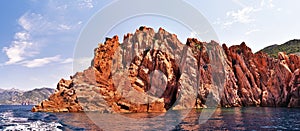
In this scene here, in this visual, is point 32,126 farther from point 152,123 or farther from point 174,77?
point 174,77

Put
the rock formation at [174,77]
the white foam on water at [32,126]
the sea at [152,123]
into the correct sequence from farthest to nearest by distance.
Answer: the rock formation at [174,77], the sea at [152,123], the white foam on water at [32,126]

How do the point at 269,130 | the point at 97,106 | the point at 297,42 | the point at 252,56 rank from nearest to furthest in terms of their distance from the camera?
1. the point at 269,130
2. the point at 97,106
3. the point at 252,56
4. the point at 297,42

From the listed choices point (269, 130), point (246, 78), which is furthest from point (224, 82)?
point (269, 130)

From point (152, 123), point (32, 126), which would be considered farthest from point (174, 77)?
point (32, 126)

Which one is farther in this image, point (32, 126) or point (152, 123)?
point (152, 123)

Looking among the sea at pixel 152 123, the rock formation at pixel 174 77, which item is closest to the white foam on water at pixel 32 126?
the sea at pixel 152 123

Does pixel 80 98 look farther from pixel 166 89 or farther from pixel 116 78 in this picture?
pixel 166 89

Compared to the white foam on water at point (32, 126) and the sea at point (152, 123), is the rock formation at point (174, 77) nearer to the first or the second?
the sea at point (152, 123)

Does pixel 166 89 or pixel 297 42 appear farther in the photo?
pixel 297 42

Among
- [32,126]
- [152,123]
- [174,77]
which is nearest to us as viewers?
[32,126]
